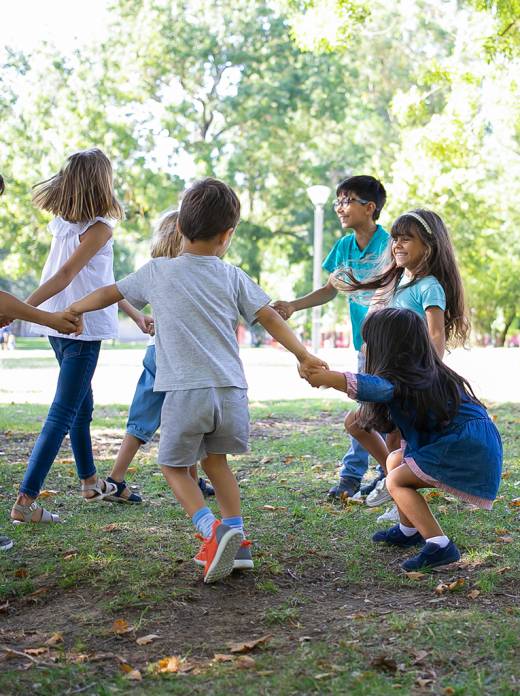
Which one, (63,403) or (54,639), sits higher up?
(63,403)

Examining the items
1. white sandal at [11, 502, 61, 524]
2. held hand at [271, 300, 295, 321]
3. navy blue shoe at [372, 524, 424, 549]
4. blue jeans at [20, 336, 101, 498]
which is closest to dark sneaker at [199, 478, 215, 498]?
blue jeans at [20, 336, 101, 498]

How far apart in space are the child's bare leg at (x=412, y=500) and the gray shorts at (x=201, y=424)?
0.74 meters

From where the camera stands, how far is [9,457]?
7312 mm

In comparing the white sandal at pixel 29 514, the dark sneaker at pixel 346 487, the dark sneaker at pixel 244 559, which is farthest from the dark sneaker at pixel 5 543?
the dark sneaker at pixel 346 487

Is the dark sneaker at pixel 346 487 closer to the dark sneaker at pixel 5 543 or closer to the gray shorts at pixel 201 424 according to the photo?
the gray shorts at pixel 201 424

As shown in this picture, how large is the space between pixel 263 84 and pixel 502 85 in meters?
20.7

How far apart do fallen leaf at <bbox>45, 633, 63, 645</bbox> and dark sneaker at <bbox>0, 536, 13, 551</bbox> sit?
1199 mm

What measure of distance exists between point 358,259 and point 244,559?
2.38 meters

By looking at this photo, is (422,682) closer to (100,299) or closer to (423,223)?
(100,299)

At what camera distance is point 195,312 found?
3.86m

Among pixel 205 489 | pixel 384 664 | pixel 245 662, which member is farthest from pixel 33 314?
pixel 384 664

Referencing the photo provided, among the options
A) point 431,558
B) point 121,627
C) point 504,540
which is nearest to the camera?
point 121,627

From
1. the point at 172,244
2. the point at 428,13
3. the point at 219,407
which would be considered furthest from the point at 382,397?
the point at 428,13

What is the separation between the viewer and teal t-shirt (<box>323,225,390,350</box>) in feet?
18.1
